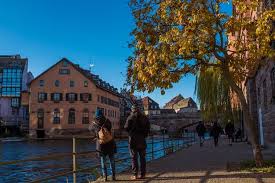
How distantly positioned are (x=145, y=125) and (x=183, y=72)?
2.86 metres

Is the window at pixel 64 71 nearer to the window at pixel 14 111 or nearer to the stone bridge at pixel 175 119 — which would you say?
the window at pixel 14 111

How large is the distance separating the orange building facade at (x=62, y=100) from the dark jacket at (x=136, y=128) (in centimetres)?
7423

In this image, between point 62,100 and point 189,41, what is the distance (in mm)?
75824

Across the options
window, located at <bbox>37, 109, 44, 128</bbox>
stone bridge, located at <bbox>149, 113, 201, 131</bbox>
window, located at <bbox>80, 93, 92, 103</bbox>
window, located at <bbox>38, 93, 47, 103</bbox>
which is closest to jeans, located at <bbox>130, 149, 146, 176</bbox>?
window, located at <bbox>80, 93, 92, 103</bbox>

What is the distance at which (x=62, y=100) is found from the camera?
282 ft

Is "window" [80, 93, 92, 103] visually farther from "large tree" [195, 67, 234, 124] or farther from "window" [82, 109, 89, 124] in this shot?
"large tree" [195, 67, 234, 124]

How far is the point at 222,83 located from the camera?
38406 mm

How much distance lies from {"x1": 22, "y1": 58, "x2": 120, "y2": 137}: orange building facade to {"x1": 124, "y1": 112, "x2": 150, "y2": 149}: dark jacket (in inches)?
2923

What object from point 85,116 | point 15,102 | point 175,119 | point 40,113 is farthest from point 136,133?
point 15,102

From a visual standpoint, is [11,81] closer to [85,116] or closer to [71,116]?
[71,116]

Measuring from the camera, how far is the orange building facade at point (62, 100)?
85188 millimetres

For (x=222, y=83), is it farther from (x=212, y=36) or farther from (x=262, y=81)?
(x=212, y=36)

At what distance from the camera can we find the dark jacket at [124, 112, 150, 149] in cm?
1100

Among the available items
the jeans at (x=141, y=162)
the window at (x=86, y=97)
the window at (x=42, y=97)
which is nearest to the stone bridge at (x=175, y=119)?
the window at (x=86, y=97)
